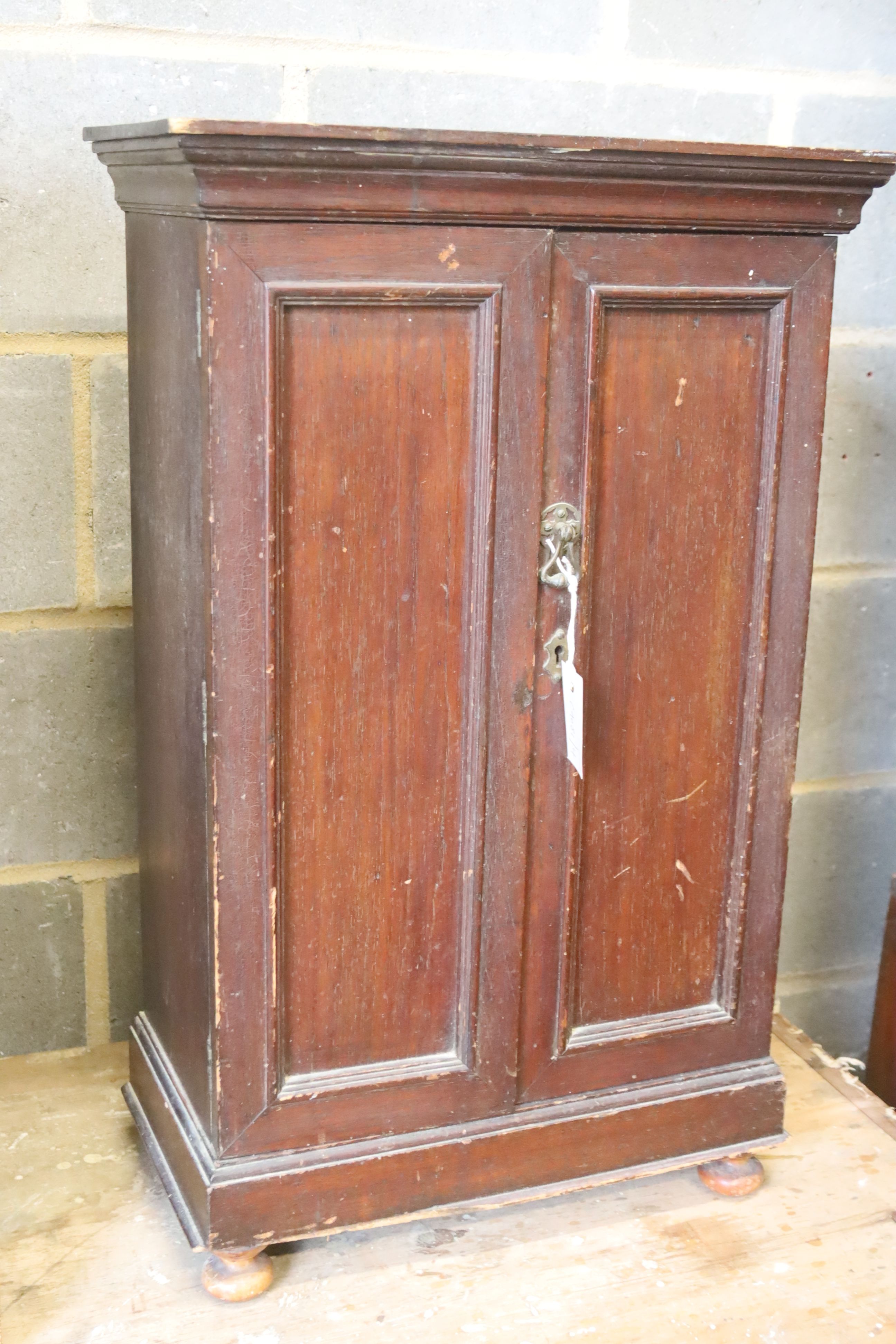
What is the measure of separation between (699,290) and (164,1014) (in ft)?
2.76

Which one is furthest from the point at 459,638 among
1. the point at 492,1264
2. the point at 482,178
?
the point at 492,1264

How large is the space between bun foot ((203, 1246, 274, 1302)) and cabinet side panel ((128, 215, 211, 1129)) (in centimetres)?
13

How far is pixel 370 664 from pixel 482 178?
0.39 meters

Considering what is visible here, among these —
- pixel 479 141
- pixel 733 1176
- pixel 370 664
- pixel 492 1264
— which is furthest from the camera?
pixel 733 1176

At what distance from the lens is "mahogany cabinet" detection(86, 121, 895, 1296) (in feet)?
3.52

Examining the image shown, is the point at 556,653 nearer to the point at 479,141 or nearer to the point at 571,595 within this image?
the point at 571,595

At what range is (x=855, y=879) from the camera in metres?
1.99

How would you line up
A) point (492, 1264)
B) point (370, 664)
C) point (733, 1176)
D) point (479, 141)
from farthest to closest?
point (733, 1176) → point (492, 1264) → point (370, 664) → point (479, 141)

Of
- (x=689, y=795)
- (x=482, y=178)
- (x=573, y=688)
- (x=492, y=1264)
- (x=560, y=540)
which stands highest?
(x=482, y=178)

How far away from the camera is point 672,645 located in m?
1.25

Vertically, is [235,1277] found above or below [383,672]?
below

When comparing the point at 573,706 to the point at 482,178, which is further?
the point at 573,706

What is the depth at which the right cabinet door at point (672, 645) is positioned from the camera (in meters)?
1.17

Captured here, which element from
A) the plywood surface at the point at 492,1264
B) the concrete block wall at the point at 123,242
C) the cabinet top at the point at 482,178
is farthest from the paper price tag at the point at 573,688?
the concrete block wall at the point at 123,242
